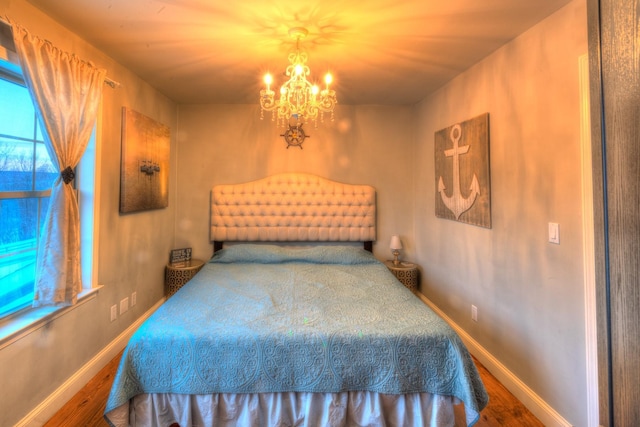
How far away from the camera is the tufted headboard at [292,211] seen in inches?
138

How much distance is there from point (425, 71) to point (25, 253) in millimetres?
3316

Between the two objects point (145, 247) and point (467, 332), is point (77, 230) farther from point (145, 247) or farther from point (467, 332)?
point (467, 332)

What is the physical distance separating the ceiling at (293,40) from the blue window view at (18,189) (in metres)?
0.59

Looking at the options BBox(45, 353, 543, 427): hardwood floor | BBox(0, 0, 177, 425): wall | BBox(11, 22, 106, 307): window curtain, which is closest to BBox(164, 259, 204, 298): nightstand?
BBox(0, 0, 177, 425): wall

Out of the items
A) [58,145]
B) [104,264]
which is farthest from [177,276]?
[58,145]

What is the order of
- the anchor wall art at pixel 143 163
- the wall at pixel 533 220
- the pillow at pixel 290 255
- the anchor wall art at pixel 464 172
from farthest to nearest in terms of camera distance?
1. the pillow at pixel 290 255
2. the anchor wall art at pixel 143 163
3. the anchor wall art at pixel 464 172
4. the wall at pixel 533 220

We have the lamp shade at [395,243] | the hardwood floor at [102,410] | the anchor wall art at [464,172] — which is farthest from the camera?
the lamp shade at [395,243]

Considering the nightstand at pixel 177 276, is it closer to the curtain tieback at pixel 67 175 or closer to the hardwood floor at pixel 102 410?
the hardwood floor at pixel 102 410

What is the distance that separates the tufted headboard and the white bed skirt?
2.09 m

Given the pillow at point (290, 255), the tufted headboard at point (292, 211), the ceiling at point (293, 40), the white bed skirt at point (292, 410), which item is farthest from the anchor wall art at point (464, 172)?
the white bed skirt at point (292, 410)

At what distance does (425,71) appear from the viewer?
2.62m

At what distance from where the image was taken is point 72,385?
193 centimetres

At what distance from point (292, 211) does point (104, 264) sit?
1.91 m

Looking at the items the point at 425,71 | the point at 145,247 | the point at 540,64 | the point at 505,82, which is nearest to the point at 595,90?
the point at 540,64
